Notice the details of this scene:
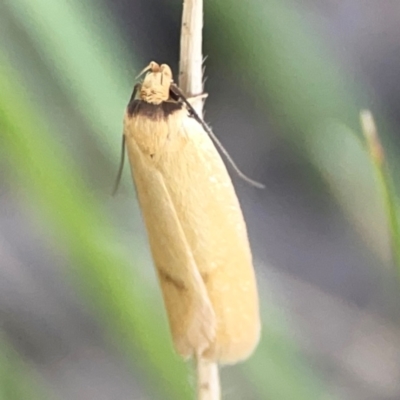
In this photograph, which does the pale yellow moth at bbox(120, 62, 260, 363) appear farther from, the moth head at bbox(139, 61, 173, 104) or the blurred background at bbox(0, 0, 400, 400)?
the blurred background at bbox(0, 0, 400, 400)

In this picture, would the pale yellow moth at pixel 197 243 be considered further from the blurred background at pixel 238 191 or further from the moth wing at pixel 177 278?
the blurred background at pixel 238 191

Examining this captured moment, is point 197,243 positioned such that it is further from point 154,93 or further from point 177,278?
point 154,93

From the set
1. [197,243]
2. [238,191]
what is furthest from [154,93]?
[238,191]

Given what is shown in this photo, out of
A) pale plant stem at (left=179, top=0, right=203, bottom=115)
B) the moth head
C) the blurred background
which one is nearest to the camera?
pale plant stem at (left=179, top=0, right=203, bottom=115)

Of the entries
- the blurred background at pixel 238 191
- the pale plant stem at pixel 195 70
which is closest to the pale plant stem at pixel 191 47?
the pale plant stem at pixel 195 70

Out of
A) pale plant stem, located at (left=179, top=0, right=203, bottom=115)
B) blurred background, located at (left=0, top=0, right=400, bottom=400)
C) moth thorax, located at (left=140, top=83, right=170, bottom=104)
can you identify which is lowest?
blurred background, located at (left=0, top=0, right=400, bottom=400)

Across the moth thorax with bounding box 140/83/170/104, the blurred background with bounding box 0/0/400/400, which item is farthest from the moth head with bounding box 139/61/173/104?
the blurred background with bounding box 0/0/400/400

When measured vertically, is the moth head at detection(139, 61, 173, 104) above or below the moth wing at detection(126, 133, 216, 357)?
above
